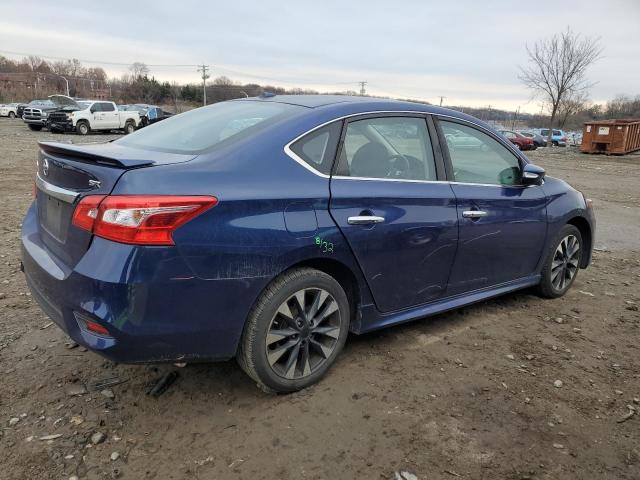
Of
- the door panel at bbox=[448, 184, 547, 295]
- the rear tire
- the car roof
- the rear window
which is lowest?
the door panel at bbox=[448, 184, 547, 295]

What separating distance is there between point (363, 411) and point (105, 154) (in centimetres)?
186

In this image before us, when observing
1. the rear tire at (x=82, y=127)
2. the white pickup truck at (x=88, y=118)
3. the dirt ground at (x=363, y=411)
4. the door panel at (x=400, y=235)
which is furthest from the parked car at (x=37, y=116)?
the door panel at (x=400, y=235)

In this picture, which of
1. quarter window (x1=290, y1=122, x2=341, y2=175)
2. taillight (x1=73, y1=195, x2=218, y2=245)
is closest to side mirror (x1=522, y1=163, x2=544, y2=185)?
quarter window (x1=290, y1=122, x2=341, y2=175)

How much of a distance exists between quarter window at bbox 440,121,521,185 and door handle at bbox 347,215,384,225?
0.86 meters

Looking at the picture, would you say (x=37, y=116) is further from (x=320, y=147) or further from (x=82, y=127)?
(x=320, y=147)

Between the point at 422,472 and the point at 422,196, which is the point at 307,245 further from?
the point at 422,472

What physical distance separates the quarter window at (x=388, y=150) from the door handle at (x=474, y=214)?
330 mm

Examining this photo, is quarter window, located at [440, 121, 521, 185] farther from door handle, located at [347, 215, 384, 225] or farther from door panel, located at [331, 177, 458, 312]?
door handle, located at [347, 215, 384, 225]

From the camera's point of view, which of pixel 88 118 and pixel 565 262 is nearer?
pixel 565 262

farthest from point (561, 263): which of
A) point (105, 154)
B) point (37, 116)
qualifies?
point (37, 116)

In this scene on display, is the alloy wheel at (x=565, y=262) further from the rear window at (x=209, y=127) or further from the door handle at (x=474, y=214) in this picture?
the rear window at (x=209, y=127)

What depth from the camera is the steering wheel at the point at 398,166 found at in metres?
3.18

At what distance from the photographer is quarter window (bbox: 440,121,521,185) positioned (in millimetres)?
3561

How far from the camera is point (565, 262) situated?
14.9 feet
